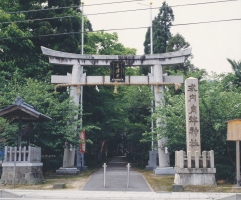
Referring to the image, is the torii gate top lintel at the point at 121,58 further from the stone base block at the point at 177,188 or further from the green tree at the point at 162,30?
the green tree at the point at 162,30

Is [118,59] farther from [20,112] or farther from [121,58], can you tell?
[20,112]

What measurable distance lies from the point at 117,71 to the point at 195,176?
1088cm

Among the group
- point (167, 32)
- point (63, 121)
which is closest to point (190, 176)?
point (63, 121)

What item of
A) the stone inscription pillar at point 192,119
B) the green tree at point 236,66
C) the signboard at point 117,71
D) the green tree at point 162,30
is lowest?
the stone inscription pillar at point 192,119

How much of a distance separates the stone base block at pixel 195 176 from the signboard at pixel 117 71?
10026mm

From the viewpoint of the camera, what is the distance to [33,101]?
21.1m

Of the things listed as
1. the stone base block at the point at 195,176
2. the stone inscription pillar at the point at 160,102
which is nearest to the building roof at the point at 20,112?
the stone base block at the point at 195,176

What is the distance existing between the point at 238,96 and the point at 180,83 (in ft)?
20.3

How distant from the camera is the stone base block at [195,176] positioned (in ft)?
55.1

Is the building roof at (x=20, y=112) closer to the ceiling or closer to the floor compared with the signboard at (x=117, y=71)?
closer to the floor

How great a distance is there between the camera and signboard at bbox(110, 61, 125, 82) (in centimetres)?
2516

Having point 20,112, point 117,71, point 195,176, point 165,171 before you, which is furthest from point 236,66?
point 20,112

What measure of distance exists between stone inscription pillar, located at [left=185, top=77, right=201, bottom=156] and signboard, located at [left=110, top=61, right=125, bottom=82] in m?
7.31

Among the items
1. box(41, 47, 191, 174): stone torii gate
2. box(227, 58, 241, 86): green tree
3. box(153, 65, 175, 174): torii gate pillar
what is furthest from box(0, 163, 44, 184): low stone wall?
box(227, 58, 241, 86): green tree
